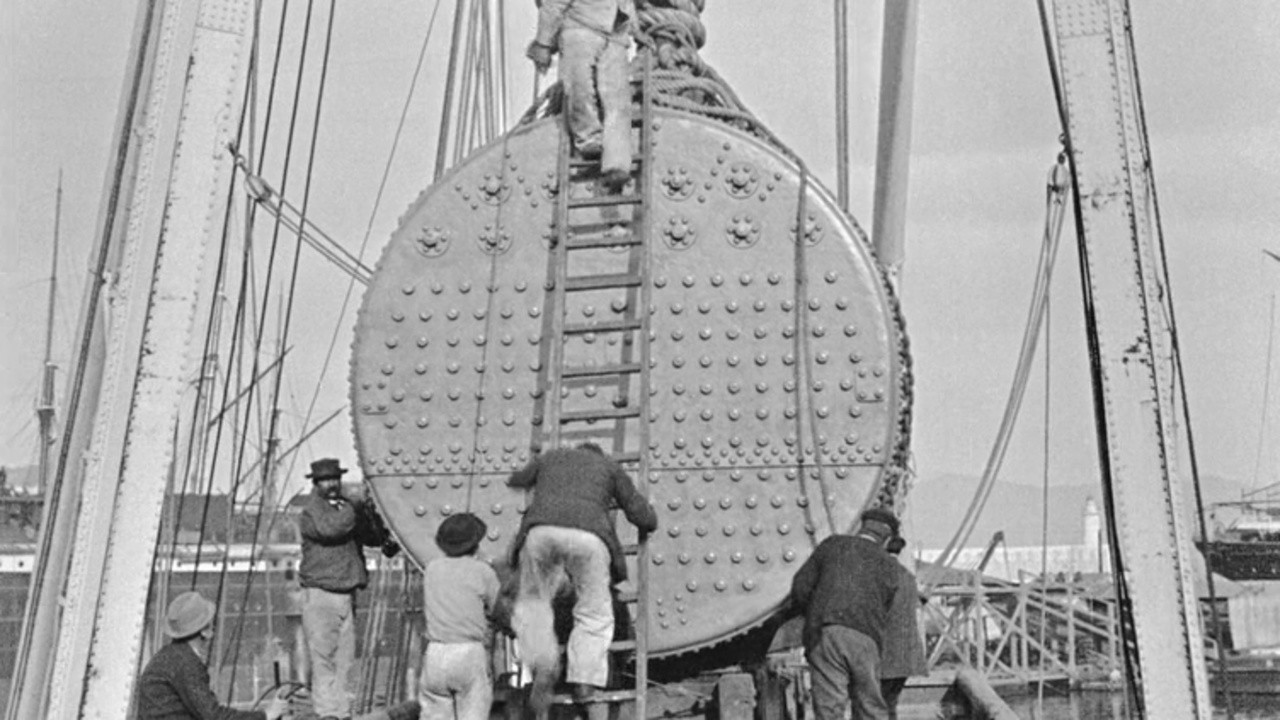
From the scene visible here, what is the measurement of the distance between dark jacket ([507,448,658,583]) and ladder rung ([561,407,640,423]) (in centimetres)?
55

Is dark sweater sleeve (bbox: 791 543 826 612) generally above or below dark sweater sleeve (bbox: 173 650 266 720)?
above

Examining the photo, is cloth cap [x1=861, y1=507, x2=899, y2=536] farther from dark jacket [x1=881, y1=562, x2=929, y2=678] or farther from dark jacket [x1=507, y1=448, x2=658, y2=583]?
dark jacket [x1=507, y1=448, x2=658, y2=583]

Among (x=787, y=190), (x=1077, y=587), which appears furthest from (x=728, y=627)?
(x=1077, y=587)

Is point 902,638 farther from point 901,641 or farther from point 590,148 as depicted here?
point 590,148

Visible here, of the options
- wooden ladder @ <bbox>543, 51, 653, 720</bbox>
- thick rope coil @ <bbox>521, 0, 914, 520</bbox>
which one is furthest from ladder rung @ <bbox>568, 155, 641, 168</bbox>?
thick rope coil @ <bbox>521, 0, 914, 520</bbox>

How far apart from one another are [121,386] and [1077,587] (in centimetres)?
2567

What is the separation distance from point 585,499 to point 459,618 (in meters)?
0.76

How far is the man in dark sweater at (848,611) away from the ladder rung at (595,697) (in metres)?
0.95

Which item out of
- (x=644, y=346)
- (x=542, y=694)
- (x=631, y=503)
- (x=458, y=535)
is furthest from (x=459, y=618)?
(x=644, y=346)

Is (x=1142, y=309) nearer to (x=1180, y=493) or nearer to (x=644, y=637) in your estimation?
(x=1180, y=493)

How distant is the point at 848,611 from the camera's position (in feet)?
21.2

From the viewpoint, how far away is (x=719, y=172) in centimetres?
709

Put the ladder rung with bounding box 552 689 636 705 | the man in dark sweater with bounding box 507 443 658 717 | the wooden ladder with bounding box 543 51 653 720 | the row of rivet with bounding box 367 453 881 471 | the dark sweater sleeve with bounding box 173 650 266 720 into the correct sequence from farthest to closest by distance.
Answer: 1. the row of rivet with bounding box 367 453 881 471
2. the wooden ladder with bounding box 543 51 653 720
3. the ladder rung with bounding box 552 689 636 705
4. the man in dark sweater with bounding box 507 443 658 717
5. the dark sweater sleeve with bounding box 173 650 266 720

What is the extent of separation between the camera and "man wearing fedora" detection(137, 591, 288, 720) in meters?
5.44
